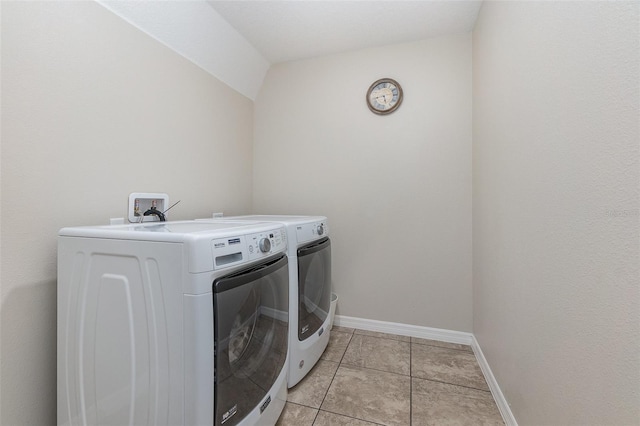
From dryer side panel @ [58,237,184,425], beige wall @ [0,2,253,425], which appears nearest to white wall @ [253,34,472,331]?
beige wall @ [0,2,253,425]

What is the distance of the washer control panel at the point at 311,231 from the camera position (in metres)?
1.58

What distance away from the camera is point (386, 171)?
2.28m

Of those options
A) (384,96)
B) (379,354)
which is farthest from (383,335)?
(384,96)

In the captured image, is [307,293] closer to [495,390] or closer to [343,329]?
[343,329]

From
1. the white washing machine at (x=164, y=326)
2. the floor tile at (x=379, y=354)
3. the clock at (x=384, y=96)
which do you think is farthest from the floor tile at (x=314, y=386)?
the clock at (x=384, y=96)

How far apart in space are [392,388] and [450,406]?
31 cm

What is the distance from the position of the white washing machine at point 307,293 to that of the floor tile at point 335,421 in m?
0.25

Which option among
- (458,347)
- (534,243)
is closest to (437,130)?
(534,243)

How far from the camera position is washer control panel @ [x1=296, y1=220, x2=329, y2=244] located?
1577 millimetres

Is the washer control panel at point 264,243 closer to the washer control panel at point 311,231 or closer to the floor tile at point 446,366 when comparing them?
the washer control panel at point 311,231

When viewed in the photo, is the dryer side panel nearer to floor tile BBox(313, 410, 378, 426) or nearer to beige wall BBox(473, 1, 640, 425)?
floor tile BBox(313, 410, 378, 426)

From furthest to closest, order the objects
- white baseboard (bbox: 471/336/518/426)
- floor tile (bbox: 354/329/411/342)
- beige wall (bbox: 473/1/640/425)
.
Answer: floor tile (bbox: 354/329/411/342) < white baseboard (bbox: 471/336/518/426) < beige wall (bbox: 473/1/640/425)

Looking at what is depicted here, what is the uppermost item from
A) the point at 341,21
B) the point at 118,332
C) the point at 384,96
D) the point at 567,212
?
the point at 341,21

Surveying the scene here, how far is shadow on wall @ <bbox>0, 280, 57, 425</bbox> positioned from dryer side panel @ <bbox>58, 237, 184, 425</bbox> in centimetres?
13
